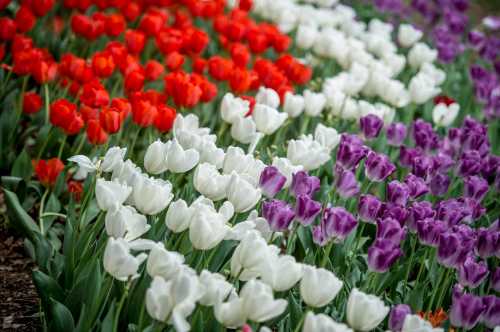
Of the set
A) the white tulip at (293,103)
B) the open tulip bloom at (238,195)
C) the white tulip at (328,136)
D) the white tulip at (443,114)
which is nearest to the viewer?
the open tulip bloom at (238,195)

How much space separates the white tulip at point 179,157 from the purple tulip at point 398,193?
744 millimetres

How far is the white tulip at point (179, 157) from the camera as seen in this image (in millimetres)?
2484

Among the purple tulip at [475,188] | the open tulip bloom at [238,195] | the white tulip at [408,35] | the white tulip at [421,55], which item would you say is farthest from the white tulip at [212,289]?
the white tulip at [408,35]

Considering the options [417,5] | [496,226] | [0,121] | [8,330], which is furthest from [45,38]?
[417,5]

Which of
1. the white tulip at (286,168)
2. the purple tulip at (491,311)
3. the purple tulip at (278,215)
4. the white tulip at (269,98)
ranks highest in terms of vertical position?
the white tulip at (269,98)

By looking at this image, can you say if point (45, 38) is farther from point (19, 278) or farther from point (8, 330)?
point (8, 330)

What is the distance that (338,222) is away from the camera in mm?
2332

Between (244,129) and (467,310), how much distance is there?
4.29 ft

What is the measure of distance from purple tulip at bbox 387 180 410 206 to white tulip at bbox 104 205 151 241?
0.99 m

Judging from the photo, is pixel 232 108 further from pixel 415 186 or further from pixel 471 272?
pixel 471 272

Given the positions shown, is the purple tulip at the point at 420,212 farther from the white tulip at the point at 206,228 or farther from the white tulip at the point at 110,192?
the white tulip at the point at 110,192

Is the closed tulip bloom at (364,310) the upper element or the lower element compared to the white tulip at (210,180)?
lower

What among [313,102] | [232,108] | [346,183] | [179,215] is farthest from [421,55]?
[179,215]

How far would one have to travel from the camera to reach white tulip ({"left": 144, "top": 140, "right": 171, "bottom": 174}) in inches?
98.3
